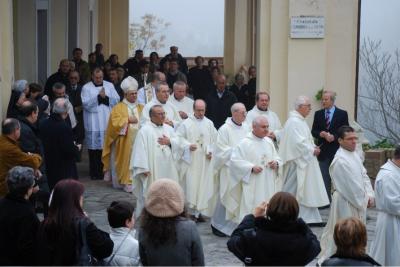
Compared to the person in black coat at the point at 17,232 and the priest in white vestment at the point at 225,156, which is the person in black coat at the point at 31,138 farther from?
→ the person in black coat at the point at 17,232

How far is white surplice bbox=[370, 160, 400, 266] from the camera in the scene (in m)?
9.47

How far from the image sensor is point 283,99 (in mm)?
14625

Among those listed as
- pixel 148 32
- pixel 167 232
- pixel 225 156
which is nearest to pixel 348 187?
pixel 225 156

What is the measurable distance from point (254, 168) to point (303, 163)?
1.44 m

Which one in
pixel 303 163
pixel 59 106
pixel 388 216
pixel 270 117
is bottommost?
pixel 388 216

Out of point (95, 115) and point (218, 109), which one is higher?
point (218, 109)

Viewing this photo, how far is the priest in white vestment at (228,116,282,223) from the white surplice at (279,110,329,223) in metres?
1.07

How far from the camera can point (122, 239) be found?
22.9ft

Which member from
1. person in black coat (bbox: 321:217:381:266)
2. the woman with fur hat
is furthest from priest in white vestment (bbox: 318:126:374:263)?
the woman with fur hat

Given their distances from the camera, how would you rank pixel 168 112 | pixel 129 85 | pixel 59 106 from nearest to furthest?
1. pixel 59 106
2. pixel 168 112
3. pixel 129 85

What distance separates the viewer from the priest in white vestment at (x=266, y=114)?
13.3 meters

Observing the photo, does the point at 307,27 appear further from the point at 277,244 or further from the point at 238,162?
the point at 277,244

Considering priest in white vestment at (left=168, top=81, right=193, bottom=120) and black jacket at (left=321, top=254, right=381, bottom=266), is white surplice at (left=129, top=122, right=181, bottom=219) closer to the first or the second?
priest in white vestment at (left=168, top=81, right=193, bottom=120)

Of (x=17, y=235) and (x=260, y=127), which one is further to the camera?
(x=260, y=127)
